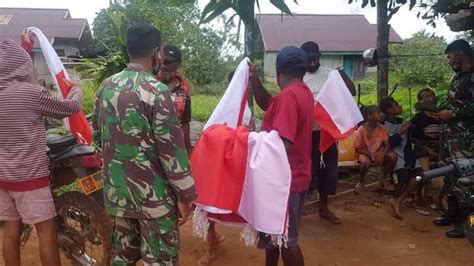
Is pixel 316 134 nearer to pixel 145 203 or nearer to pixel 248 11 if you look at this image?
pixel 248 11

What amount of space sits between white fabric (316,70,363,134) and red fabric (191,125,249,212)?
4.05 ft

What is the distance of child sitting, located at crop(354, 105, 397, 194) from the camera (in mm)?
5203

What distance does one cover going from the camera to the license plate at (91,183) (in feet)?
11.4

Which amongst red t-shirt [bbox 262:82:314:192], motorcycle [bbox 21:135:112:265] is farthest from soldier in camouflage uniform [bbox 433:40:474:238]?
motorcycle [bbox 21:135:112:265]

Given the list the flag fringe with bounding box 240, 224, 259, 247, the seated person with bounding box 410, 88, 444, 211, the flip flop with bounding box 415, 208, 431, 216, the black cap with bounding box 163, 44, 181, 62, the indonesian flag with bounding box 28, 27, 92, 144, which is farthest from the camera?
the seated person with bounding box 410, 88, 444, 211

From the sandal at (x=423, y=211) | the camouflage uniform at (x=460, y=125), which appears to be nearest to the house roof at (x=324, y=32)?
the sandal at (x=423, y=211)

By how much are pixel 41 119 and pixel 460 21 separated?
13.6ft

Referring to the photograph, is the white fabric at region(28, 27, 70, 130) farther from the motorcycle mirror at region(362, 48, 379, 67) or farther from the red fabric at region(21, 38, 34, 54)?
the motorcycle mirror at region(362, 48, 379, 67)

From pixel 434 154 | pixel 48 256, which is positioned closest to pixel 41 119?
pixel 48 256

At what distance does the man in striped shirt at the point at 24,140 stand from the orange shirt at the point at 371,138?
10.3ft

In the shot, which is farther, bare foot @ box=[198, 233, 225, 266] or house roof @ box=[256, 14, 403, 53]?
house roof @ box=[256, 14, 403, 53]

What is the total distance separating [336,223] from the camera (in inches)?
193

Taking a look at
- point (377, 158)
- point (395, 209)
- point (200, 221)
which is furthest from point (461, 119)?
point (200, 221)

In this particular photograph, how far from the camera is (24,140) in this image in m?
3.05
